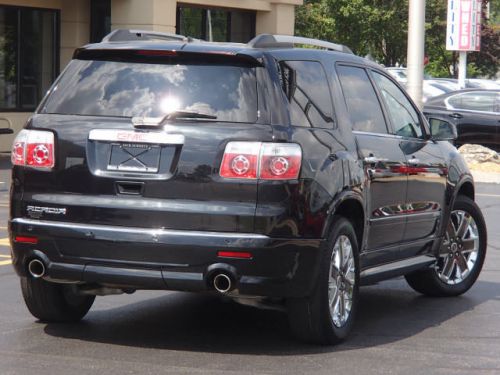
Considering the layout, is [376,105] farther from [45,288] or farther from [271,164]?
[45,288]

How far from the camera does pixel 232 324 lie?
796 centimetres

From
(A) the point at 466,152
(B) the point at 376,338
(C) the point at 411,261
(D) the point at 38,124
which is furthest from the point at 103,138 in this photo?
(A) the point at 466,152

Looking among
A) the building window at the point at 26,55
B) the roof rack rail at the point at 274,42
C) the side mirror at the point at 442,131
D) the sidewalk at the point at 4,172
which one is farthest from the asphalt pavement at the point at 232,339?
the building window at the point at 26,55

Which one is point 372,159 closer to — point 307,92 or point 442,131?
point 307,92

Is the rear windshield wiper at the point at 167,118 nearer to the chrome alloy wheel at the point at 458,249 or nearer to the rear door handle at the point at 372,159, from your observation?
the rear door handle at the point at 372,159

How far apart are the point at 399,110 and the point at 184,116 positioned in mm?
2370

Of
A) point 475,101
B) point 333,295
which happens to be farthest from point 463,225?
point 475,101

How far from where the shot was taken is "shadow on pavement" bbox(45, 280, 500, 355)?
726cm

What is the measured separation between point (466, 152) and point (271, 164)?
58.1ft

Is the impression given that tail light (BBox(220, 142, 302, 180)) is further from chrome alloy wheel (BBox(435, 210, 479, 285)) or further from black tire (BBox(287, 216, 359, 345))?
chrome alloy wheel (BBox(435, 210, 479, 285))

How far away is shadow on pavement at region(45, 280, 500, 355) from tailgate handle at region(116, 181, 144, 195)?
3.04 ft

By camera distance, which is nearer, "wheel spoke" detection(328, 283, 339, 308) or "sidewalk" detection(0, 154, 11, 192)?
"wheel spoke" detection(328, 283, 339, 308)

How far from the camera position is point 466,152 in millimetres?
23922

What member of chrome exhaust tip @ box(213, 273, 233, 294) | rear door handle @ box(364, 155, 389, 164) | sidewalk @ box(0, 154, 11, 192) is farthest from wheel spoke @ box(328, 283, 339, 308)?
sidewalk @ box(0, 154, 11, 192)
